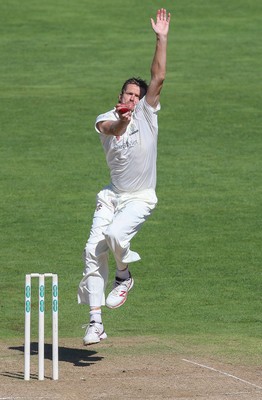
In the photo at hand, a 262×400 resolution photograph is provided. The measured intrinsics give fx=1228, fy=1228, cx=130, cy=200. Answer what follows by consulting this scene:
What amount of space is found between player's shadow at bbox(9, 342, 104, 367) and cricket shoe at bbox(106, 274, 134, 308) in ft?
1.62

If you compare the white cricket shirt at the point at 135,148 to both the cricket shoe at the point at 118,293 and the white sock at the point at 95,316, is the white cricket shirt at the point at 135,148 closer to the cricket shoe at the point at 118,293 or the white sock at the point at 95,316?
the cricket shoe at the point at 118,293

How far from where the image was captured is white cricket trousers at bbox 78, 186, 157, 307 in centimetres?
1079

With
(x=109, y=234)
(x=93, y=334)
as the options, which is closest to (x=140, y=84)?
(x=109, y=234)

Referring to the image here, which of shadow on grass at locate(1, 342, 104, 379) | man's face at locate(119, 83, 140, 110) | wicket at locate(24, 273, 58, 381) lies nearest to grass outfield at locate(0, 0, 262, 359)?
shadow on grass at locate(1, 342, 104, 379)

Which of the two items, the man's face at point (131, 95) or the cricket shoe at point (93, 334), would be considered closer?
the cricket shoe at point (93, 334)

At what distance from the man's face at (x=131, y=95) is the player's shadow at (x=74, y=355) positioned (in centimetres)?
226

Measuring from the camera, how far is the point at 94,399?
9227 millimetres

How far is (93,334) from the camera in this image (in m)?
10.6

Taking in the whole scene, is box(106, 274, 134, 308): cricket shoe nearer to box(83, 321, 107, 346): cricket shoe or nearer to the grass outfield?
box(83, 321, 107, 346): cricket shoe

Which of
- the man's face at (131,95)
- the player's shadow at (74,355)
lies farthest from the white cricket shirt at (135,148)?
the player's shadow at (74,355)

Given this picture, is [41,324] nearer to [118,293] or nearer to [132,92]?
[118,293]

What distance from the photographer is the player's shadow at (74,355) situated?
10.8 metres

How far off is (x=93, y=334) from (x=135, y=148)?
1.69 m

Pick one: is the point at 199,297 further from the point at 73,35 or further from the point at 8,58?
the point at 73,35
